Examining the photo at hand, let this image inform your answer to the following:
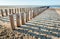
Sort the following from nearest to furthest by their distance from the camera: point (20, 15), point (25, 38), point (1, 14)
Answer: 1. point (25, 38)
2. point (20, 15)
3. point (1, 14)

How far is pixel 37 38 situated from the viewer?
292cm

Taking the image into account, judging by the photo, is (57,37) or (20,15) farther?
(20,15)

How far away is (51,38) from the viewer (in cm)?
295

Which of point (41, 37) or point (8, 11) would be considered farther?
point (8, 11)

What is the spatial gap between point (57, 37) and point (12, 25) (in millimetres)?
1954

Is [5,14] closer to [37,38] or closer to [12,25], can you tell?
[12,25]

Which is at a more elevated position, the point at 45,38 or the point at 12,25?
the point at 12,25

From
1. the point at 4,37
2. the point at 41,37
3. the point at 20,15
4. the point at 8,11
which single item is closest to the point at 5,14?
the point at 8,11

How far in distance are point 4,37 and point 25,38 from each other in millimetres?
758

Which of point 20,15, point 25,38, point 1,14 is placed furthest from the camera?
→ point 1,14

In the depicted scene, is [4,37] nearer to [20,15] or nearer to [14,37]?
[14,37]

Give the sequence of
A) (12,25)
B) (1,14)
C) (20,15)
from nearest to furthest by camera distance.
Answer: (12,25), (20,15), (1,14)

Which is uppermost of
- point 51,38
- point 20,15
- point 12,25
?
point 20,15

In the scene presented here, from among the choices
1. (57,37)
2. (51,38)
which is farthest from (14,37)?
(57,37)
